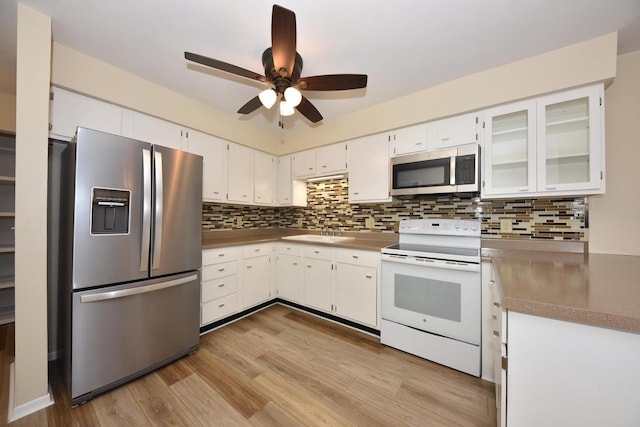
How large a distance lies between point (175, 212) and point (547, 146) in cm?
306

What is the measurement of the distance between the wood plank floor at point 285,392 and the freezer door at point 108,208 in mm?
784

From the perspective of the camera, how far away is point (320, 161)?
10.0ft

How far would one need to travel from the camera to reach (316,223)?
347 centimetres

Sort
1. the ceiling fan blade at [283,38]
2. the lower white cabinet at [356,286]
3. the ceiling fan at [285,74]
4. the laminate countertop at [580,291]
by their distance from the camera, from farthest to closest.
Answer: the lower white cabinet at [356,286]
the ceiling fan at [285,74]
the ceiling fan blade at [283,38]
the laminate countertop at [580,291]

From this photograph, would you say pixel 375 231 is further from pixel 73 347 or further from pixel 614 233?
pixel 73 347

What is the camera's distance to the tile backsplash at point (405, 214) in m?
1.94

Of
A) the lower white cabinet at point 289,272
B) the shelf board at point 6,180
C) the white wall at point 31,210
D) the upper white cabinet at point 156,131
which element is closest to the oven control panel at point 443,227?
the lower white cabinet at point 289,272

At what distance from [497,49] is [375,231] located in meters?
1.99

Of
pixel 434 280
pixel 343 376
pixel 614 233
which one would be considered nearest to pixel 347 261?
pixel 434 280

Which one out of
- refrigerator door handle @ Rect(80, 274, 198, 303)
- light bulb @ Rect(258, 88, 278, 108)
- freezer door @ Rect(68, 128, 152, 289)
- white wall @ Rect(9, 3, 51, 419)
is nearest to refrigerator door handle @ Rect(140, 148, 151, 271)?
freezer door @ Rect(68, 128, 152, 289)

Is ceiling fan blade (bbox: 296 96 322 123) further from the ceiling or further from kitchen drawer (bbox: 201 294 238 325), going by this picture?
kitchen drawer (bbox: 201 294 238 325)

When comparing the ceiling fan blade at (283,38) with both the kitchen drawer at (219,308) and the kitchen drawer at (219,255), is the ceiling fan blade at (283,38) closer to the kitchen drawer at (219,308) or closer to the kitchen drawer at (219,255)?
the kitchen drawer at (219,255)

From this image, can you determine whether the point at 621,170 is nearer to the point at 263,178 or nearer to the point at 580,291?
Answer: the point at 580,291

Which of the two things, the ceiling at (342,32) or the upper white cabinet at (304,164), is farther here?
the upper white cabinet at (304,164)
